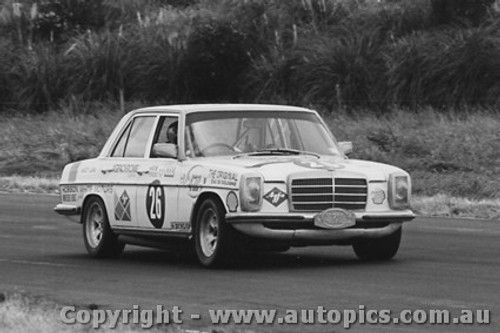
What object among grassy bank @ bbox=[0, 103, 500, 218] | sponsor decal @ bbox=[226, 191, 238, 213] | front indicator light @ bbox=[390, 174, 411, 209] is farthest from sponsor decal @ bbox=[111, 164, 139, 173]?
grassy bank @ bbox=[0, 103, 500, 218]

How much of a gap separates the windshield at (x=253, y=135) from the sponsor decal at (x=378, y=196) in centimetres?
109

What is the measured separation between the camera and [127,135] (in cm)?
1578

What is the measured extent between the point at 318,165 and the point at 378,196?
1.92 ft

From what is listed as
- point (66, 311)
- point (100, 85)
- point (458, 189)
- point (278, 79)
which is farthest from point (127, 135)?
point (100, 85)

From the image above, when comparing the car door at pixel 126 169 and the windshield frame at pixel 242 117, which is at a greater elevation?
the windshield frame at pixel 242 117

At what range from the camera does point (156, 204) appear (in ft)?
48.2

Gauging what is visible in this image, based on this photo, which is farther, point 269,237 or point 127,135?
point 127,135

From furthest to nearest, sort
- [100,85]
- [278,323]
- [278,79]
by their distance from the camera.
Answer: [100,85] < [278,79] < [278,323]

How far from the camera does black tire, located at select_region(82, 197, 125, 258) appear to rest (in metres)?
15.4

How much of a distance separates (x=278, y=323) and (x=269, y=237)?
3.26 m

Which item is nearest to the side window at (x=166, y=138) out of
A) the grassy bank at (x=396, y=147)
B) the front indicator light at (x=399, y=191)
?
the front indicator light at (x=399, y=191)

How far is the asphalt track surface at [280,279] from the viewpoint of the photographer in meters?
11.3

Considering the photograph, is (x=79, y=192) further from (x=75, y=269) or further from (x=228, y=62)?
(x=228, y=62)

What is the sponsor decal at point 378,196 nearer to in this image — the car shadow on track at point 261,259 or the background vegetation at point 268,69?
→ the car shadow on track at point 261,259
